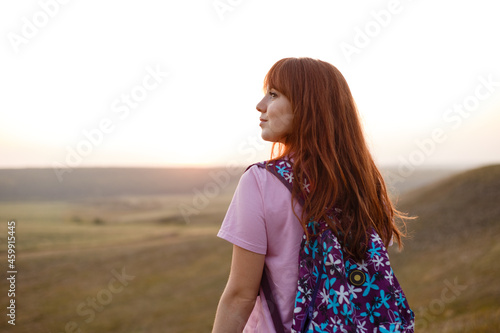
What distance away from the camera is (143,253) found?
28.3 m

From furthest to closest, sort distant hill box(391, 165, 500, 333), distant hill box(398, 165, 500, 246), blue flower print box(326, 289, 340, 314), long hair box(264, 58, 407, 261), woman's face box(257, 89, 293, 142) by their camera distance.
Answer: distant hill box(398, 165, 500, 246) < distant hill box(391, 165, 500, 333) < woman's face box(257, 89, 293, 142) < long hair box(264, 58, 407, 261) < blue flower print box(326, 289, 340, 314)

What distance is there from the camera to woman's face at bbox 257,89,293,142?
2.31 metres

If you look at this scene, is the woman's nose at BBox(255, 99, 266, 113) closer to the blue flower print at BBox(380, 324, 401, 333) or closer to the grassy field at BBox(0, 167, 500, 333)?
the blue flower print at BBox(380, 324, 401, 333)

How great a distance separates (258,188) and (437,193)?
26409 mm

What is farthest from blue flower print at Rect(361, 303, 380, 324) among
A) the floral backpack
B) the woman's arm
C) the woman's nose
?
the woman's nose

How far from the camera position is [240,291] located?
216 centimetres

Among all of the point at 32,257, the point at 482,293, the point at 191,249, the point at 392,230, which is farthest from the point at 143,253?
the point at 392,230

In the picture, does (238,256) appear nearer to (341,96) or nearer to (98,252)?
(341,96)

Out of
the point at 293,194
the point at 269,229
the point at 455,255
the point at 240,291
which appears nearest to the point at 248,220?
the point at 269,229

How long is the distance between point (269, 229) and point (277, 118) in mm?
593

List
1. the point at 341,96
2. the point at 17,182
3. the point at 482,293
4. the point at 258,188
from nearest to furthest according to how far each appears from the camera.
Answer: the point at 258,188
the point at 341,96
the point at 482,293
the point at 17,182

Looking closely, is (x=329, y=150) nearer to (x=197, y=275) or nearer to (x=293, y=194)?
(x=293, y=194)

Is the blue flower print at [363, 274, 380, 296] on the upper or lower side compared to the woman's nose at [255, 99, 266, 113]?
lower

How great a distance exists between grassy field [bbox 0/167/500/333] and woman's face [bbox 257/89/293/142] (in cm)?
776
